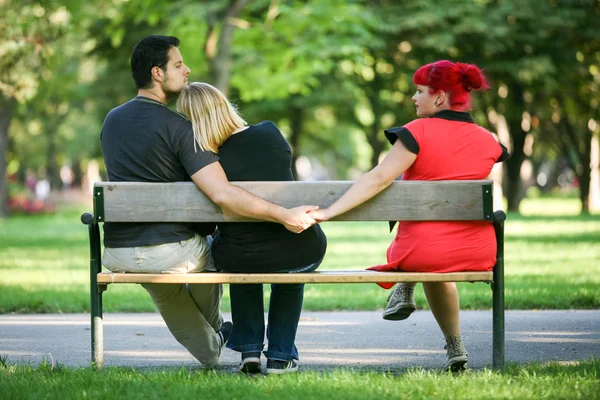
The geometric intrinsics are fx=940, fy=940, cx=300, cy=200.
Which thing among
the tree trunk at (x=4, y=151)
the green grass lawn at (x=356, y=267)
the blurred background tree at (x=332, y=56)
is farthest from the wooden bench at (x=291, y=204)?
the tree trunk at (x=4, y=151)

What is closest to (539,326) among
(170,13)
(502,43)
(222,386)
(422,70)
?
(422,70)

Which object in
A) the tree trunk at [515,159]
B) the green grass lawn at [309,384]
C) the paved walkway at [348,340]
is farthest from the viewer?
the tree trunk at [515,159]

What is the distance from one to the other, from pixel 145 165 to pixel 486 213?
1890mm

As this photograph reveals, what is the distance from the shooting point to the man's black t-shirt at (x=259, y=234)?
5164 millimetres

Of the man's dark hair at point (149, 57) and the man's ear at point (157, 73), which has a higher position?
the man's dark hair at point (149, 57)

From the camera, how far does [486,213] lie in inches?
200

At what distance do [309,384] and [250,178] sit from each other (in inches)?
47.0

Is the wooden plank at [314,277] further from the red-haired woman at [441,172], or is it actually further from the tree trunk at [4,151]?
the tree trunk at [4,151]

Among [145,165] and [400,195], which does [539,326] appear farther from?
[145,165]

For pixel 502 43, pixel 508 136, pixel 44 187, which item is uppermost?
pixel 502 43

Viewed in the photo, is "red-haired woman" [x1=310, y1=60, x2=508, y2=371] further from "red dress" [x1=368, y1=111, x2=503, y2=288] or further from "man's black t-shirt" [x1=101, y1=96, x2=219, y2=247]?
"man's black t-shirt" [x1=101, y1=96, x2=219, y2=247]

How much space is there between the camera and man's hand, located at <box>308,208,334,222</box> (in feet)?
16.3

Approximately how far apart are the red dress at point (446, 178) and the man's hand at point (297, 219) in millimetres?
549

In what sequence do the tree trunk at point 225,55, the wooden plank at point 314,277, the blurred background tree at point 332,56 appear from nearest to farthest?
the wooden plank at point 314,277, the tree trunk at point 225,55, the blurred background tree at point 332,56
